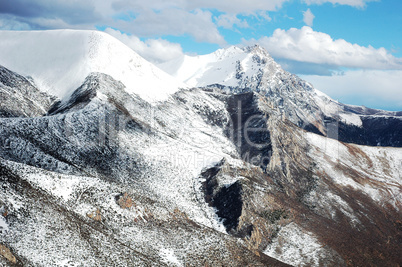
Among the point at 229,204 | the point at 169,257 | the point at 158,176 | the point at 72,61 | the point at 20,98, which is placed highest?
the point at 72,61

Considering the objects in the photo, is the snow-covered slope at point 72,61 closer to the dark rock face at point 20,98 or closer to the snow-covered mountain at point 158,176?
the snow-covered mountain at point 158,176

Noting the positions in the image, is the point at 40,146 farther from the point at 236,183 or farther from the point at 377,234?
the point at 377,234

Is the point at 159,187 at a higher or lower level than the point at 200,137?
lower

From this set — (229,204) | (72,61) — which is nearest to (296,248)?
(229,204)

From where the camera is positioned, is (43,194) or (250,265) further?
(250,265)

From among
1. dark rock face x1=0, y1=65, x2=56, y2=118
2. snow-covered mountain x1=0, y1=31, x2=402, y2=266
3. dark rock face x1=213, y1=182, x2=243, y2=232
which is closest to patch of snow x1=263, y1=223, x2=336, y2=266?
snow-covered mountain x1=0, y1=31, x2=402, y2=266

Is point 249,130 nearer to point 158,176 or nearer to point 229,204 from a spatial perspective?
point 229,204

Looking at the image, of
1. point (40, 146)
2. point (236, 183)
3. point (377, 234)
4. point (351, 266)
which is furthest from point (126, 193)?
point (377, 234)
